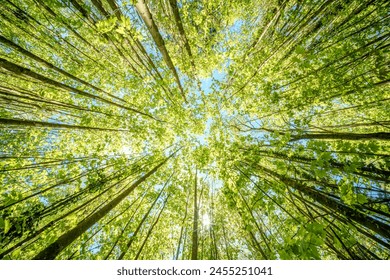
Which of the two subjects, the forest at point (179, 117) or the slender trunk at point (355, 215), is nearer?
the slender trunk at point (355, 215)

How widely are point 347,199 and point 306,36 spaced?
18.5ft

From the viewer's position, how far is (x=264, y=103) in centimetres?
545

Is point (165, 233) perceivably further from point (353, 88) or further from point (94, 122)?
point (353, 88)

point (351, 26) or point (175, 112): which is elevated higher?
point (351, 26)

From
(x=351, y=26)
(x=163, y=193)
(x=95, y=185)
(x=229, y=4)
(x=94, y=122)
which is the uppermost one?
(x=229, y=4)

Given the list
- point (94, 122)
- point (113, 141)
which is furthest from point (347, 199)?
point (113, 141)

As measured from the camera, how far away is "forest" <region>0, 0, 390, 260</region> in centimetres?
378

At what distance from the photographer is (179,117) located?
294 inches

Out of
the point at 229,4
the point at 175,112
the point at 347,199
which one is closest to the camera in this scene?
the point at 347,199

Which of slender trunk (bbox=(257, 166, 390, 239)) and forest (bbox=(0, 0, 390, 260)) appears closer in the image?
slender trunk (bbox=(257, 166, 390, 239))

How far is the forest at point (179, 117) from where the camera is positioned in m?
3.78

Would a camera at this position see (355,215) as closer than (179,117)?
Yes

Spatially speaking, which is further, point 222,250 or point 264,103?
point 222,250

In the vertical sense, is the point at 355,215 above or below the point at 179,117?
below
